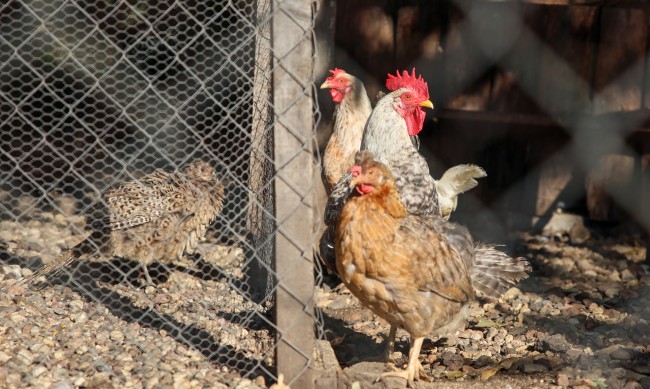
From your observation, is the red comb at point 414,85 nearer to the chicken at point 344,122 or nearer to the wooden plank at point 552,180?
the chicken at point 344,122

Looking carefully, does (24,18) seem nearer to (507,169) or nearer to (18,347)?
(18,347)

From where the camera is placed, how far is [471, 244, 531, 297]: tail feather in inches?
153

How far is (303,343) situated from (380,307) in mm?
486

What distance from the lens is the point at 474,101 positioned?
5.86m

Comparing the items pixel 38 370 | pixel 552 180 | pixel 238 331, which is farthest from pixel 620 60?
pixel 38 370

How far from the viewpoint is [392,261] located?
332 cm

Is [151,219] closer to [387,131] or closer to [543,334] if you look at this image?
[387,131]

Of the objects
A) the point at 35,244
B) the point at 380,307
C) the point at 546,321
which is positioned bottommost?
the point at 35,244

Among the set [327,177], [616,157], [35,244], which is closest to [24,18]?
[35,244]

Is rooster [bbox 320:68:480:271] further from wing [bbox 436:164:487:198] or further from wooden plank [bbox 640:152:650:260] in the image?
wooden plank [bbox 640:152:650:260]

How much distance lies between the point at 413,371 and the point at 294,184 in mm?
1130

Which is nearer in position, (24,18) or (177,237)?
(177,237)

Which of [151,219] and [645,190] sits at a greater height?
[645,190]

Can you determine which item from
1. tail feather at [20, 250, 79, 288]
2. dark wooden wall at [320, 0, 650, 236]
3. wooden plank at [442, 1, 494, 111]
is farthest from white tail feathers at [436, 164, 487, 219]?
tail feather at [20, 250, 79, 288]
